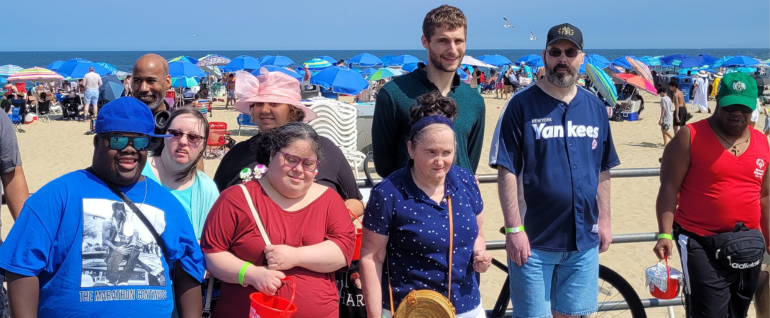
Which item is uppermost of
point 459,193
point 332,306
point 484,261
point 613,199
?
point 459,193

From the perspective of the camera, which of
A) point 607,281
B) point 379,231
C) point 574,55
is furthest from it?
point 607,281

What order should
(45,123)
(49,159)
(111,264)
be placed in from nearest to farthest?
(111,264), (49,159), (45,123)

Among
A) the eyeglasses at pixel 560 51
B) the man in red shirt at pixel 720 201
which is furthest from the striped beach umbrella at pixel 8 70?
the man in red shirt at pixel 720 201

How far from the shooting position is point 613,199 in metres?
10.0

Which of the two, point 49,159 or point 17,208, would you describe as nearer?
point 17,208

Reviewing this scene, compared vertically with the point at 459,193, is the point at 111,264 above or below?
below

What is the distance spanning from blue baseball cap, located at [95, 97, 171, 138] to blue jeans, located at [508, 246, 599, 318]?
1915 millimetres

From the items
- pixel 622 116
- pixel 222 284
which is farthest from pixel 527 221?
pixel 622 116

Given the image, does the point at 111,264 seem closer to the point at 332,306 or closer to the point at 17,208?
the point at 332,306

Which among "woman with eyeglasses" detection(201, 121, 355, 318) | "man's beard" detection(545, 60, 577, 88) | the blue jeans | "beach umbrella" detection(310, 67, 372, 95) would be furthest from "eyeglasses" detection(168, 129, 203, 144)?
"beach umbrella" detection(310, 67, 372, 95)

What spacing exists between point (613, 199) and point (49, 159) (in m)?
11.5

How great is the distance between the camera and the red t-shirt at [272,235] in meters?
2.62

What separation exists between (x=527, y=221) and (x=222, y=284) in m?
1.54

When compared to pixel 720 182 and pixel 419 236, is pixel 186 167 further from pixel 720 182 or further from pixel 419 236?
pixel 720 182
